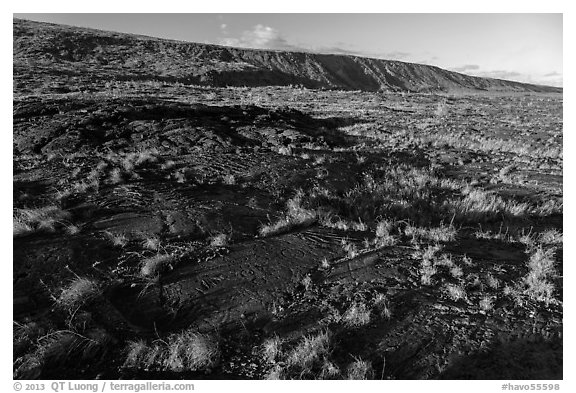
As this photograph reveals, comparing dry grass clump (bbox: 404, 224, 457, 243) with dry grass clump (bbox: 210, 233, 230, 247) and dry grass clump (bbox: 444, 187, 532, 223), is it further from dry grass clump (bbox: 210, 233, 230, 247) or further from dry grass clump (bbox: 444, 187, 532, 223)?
dry grass clump (bbox: 210, 233, 230, 247)

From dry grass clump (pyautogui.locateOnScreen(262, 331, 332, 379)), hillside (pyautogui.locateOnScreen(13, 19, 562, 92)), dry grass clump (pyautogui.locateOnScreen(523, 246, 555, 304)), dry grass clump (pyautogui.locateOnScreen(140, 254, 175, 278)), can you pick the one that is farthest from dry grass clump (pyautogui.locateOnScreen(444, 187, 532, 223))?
hillside (pyautogui.locateOnScreen(13, 19, 562, 92))

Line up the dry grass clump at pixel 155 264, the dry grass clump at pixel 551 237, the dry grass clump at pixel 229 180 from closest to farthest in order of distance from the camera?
the dry grass clump at pixel 155 264 < the dry grass clump at pixel 551 237 < the dry grass clump at pixel 229 180

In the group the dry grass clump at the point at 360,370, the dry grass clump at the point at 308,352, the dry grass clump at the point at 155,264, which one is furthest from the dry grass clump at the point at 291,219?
the dry grass clump at the point at 360,370

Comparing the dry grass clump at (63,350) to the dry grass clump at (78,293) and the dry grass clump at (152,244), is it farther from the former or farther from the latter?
the dry grass clump at (152,244)

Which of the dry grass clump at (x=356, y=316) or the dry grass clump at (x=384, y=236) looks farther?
the dry grass clump at (x=384, y=236)

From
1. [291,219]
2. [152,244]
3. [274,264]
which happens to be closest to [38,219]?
[152,244]

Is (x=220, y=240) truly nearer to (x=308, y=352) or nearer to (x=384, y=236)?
(x=308, y=352)
